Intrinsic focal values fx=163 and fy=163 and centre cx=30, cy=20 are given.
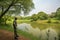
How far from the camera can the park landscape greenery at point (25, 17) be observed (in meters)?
3.16

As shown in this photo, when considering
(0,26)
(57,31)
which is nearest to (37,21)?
(57,31)

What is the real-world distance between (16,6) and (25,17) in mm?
280

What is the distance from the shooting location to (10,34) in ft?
10.2

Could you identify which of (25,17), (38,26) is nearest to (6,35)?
(25,17)

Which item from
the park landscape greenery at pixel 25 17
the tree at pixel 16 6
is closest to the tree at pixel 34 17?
the park landscape greenery at pixel 25 17

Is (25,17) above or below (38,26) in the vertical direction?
above

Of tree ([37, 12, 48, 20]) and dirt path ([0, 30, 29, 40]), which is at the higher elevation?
Result: tree ([37, 12, 48, 20])

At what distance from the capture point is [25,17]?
3.22 meters

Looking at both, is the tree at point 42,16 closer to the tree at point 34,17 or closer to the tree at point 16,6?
the tree at point 34,17

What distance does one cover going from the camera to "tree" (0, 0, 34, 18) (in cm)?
319

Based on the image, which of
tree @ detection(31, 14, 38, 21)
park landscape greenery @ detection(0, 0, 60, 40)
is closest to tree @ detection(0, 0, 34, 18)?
park landscape greenery @ detection(0, 0, 60, 40)

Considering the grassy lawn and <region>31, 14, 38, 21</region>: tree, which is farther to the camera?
<region>31, 14, 38, 21</region>: tree

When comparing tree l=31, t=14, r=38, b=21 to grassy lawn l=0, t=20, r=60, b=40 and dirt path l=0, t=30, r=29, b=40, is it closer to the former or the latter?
grassy lawn l=0, t=20, r=60, b=40

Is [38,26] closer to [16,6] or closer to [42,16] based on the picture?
[42,16]
